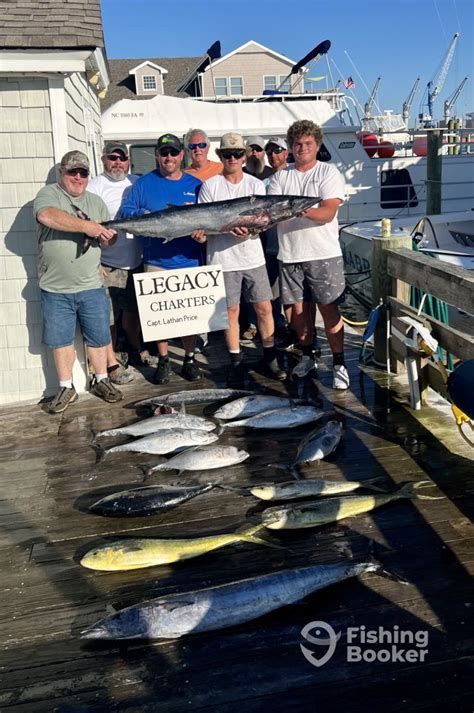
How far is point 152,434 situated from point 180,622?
1947mm

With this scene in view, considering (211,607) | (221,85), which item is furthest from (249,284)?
(221,85)

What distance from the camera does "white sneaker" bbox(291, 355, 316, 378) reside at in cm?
555

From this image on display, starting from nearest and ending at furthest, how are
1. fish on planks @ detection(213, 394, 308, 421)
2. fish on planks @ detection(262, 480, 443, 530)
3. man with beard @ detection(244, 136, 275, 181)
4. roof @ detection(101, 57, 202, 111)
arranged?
fish on planks @ detection(262, 480, 443, 530), fish on planks @ detection(213, 394, 308, 421), man with beard @ detection(244, 136, 275, 181), roof @ detection(101, 57, 202, 111)

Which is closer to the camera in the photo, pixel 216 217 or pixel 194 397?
pixel 216 217

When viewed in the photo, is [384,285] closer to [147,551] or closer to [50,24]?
[147,551]

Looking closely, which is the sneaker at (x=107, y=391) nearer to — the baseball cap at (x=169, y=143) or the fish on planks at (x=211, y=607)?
the baseball cap at (x=169, y=143)

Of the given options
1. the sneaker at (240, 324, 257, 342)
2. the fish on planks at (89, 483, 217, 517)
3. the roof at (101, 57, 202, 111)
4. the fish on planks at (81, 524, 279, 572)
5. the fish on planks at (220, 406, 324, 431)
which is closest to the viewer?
the fish on planks at (81, 524, 279, 572)

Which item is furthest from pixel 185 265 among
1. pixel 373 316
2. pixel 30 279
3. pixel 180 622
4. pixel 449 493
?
pixel 180 622

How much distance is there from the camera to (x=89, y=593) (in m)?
2.85

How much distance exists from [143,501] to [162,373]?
2408 mm

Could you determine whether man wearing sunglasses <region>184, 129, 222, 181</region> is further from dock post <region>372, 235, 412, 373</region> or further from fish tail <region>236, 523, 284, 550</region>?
fish tail <region>236, 523, 284, 550</region>

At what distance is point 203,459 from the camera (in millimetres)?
3986

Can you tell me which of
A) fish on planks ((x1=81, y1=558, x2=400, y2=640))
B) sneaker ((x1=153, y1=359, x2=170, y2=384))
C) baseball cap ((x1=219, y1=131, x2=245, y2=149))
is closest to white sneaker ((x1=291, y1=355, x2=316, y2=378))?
sneaker ((x1=153, y1=359, x2=170, y2=384))

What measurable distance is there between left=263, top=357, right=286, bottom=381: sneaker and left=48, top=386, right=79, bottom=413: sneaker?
5.56 feet
